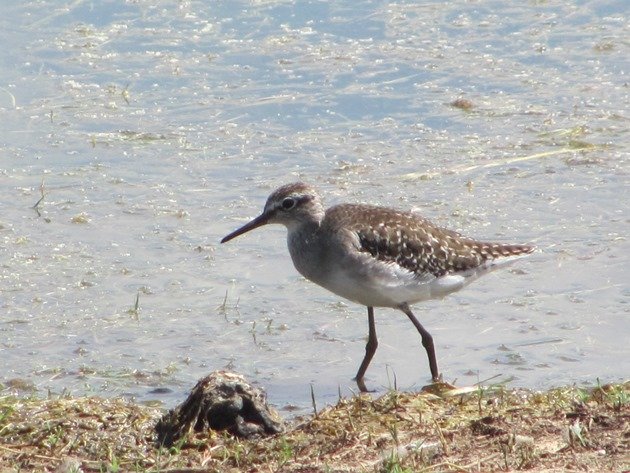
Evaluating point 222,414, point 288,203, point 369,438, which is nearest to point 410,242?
point 288,203

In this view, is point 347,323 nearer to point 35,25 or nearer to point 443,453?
point 443,453

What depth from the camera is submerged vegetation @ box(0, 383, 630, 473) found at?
556 centimetres

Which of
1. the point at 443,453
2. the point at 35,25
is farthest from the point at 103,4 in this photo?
the point at 443,453

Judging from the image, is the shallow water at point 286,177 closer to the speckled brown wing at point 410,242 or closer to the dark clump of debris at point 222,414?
the speckled brown wing at point 410,242

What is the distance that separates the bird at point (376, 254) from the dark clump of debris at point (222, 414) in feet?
5.78

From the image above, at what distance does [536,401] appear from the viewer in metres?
6.68

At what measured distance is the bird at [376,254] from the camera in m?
8.05

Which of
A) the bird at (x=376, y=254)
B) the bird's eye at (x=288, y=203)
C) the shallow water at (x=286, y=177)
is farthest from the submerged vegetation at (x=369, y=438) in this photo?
the bird's eye at (x=288, y=203)

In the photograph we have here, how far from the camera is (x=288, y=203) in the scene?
8.50 meters

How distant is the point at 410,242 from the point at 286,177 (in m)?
2.72

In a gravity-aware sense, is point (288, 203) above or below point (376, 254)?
above

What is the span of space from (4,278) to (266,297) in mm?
1872

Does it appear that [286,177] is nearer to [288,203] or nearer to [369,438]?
[288,203]

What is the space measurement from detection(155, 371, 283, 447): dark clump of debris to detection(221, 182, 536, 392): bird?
1.76 m
